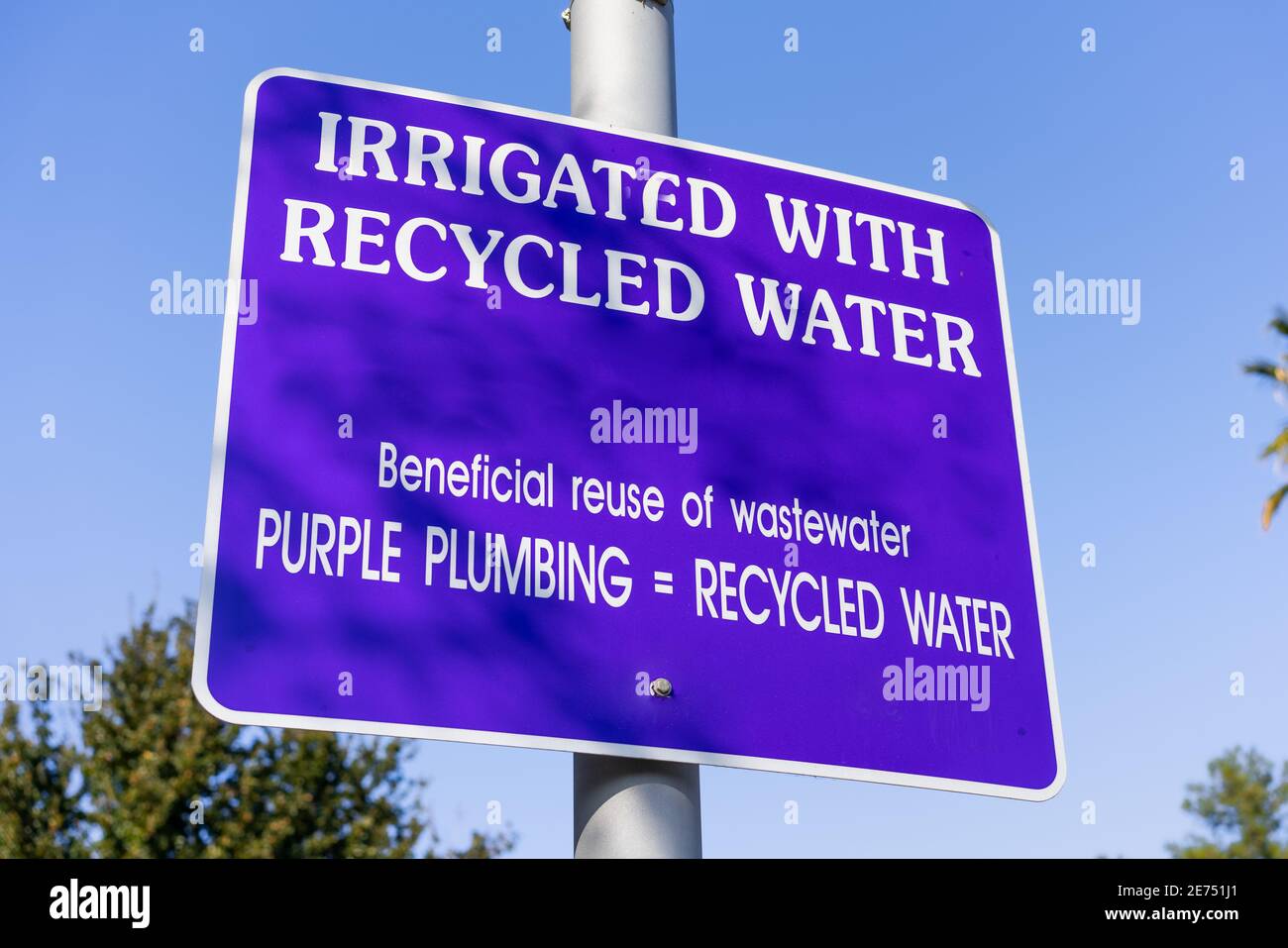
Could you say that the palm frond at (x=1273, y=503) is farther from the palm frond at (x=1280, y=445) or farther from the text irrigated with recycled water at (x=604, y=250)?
the text irrigated with recycled water at (x=604, y=250)

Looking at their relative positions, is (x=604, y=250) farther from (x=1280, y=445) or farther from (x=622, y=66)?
(x=1280, y=445)

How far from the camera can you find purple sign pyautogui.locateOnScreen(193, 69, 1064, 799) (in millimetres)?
1931

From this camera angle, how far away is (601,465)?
2164mm

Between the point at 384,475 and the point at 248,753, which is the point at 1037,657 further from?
the point at 248,753

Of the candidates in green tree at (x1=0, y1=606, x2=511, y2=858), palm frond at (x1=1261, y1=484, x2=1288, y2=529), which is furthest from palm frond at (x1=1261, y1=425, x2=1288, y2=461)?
green tree at (x1=0, y1=606, x2=511, y2=858)

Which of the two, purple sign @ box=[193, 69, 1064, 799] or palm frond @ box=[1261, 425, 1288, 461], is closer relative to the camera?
purple sign @ box=[193, 69, 1064, 799]

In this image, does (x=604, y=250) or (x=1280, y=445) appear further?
(x=1280, y=445)

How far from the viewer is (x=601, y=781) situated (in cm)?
200

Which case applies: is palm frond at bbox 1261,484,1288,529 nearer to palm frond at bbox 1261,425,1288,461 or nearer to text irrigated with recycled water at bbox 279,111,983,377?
palm frond at bbox 1261,425,1288,461

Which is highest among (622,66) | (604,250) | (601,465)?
(622,66)

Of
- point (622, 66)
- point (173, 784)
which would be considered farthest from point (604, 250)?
point (173, 784)

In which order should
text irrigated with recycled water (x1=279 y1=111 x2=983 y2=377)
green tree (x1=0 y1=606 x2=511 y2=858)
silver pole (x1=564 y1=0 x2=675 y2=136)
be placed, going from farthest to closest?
1. green tree (x1=0 y1=606 x2=511 y2=858)
2. silver pole (x1=564 y1=0 x2=675 y2=136)
3. text irrigated with recycled water (x1=279 y1=111 x2=983 y2=377)

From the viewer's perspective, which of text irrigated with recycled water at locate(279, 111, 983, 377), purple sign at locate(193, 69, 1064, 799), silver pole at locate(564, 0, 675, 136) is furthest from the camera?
silver pole at locate(564, 0, 675, 136)
